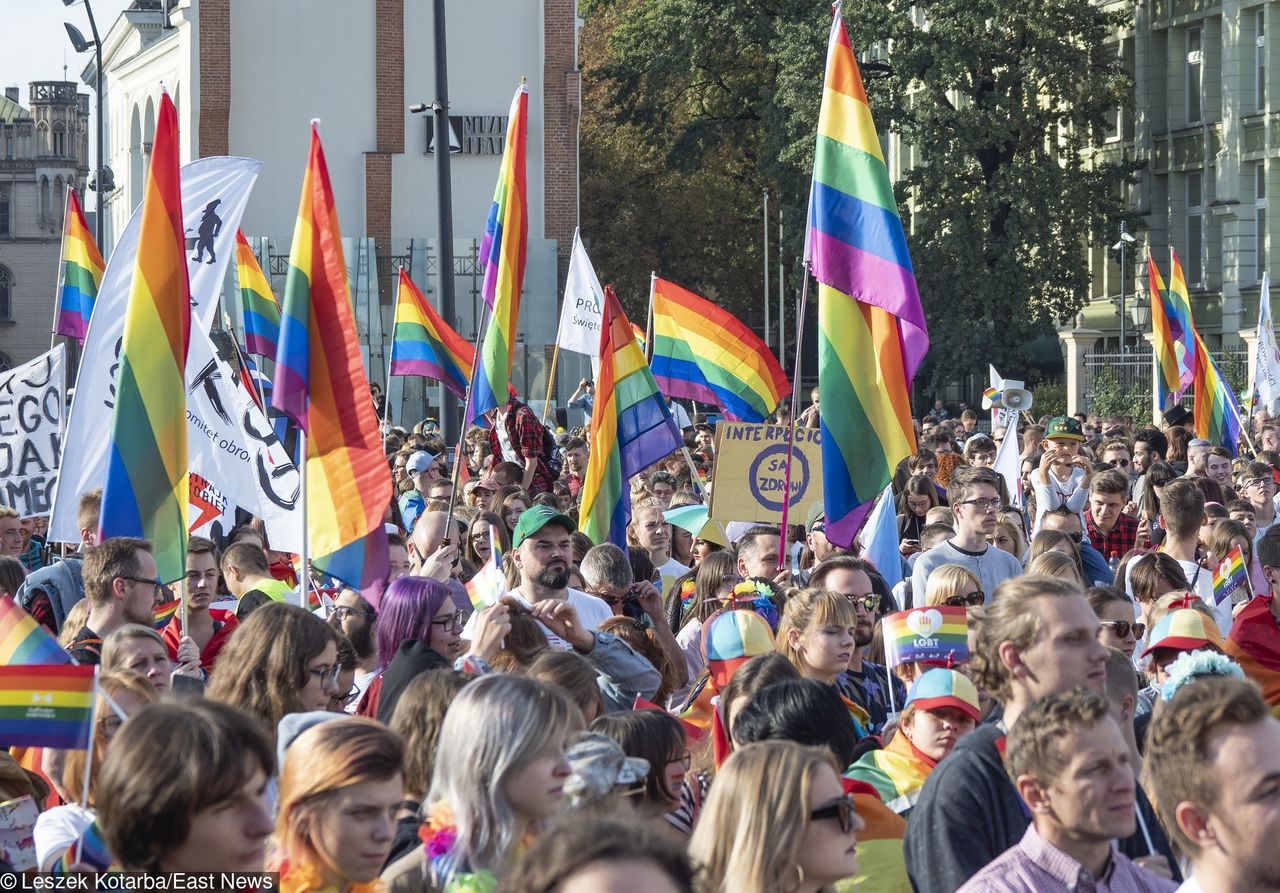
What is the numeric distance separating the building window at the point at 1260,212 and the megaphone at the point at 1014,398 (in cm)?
2274

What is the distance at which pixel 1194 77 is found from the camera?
45.0 m

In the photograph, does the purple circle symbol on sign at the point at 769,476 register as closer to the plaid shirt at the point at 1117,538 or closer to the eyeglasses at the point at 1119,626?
the plaid shirt at the point at 1117,538

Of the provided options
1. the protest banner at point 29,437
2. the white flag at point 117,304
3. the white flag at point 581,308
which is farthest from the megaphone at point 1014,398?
the white flag at point 117,304

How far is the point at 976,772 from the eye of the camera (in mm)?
4719

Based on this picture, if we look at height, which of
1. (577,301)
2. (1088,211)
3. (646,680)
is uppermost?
(1088,211)

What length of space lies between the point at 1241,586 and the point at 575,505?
5885 mm

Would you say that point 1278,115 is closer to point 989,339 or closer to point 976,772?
point 989,339

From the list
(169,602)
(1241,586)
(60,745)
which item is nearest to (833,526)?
(1241,586)

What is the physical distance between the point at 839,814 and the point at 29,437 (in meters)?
9.22

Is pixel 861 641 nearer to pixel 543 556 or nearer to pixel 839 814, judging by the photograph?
pixel 543 556

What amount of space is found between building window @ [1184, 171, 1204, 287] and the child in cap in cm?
3169

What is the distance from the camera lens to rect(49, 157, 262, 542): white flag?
8977mm

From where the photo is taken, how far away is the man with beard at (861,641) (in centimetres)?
736

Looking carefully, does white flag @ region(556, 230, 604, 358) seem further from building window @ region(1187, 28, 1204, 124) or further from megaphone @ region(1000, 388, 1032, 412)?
building window @ region(1187, 28, 1204, 124)
